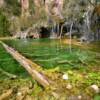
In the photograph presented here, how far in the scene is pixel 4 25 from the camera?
35938 millimetres

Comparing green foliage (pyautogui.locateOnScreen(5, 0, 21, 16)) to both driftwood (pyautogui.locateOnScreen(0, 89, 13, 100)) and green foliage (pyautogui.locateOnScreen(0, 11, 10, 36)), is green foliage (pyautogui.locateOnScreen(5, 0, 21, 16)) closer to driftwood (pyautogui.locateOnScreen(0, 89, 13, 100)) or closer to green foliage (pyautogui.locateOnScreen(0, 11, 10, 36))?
green foliage (pyautogui.locateOnScreen(0, 11, 10, 36))

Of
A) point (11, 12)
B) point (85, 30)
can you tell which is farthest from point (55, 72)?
point (11, 12)

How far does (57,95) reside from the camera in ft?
17.0

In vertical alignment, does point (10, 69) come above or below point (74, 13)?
below

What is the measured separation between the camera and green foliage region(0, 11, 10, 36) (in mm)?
35094

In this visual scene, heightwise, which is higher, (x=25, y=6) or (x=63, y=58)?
(x=25, y=6)

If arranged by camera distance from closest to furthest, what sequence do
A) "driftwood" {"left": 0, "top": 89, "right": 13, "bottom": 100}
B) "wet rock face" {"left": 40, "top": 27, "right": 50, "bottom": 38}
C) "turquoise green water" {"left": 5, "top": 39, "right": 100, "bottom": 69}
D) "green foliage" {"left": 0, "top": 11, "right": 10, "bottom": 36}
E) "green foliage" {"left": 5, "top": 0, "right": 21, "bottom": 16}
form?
1. "driftwood" {"left": 0, "top": 89, "right": 13, "bottom": 100}
2. "turquoise green water" {"left": 5, "top": 39, "right": 100, "bottom": 69}
3. "wet rock face" {"left": 40, "top": 27, "right": 50, "bottom": 38}
4. "green foliage" {"left": 0, "top": 11, "right": 10, "bottom": 36}
5. "green foliage" {"left": 5, "top": 0, "right": 21, "bottom": 16}

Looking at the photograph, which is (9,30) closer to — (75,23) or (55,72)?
(75,23)

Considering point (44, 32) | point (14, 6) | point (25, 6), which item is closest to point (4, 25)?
point (25, 6)

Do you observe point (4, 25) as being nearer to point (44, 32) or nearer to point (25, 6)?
point (25, 6)

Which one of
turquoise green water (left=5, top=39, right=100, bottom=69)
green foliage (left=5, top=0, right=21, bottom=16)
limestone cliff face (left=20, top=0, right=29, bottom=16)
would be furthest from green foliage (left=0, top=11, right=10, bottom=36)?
turquoise green water (left=5, top=39, right=100, bottom=69)

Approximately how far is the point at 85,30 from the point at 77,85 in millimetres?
17029

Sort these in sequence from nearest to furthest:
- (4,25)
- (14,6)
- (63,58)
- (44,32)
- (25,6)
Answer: (63,58)
(44,32)
(4,25)
(25,6)
(14,6)

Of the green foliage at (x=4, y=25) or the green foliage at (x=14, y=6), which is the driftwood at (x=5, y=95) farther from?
the green foliage at (x=14, y=6)
